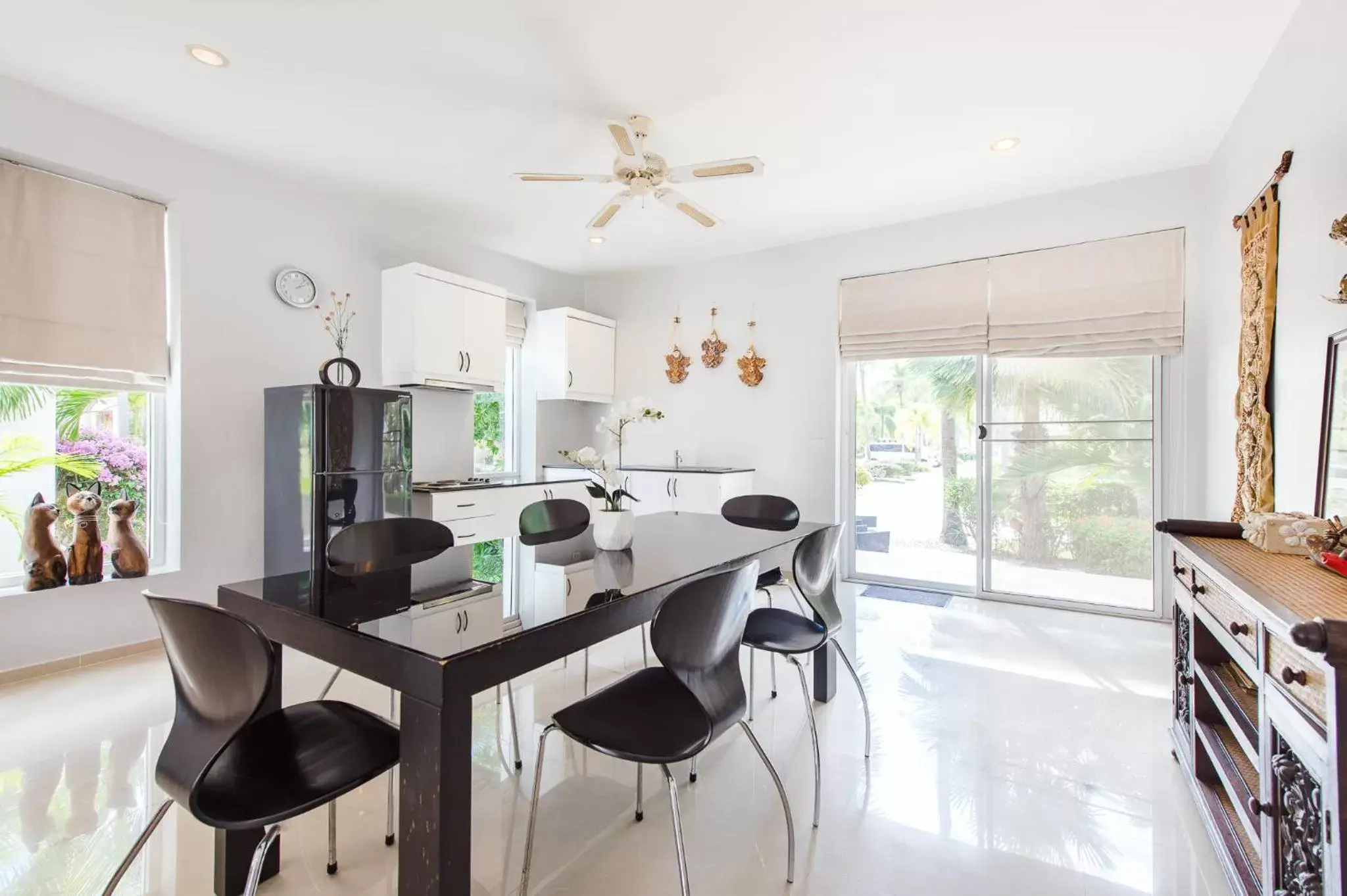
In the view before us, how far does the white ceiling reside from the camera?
2287 mm

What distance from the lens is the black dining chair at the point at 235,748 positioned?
108 centimetres

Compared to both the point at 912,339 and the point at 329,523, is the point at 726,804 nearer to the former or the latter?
the point at 329,523

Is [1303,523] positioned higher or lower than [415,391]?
lower

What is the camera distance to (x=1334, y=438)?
1.88 m

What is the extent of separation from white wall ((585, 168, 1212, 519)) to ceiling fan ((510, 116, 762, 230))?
1.93 meters

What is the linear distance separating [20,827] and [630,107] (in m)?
3.42

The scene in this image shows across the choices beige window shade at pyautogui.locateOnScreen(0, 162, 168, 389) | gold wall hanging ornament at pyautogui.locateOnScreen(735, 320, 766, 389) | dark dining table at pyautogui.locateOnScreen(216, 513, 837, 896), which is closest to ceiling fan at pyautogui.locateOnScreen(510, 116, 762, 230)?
dark dining table at pyautogui.locateOnScreen(216, 513, 837, 896)

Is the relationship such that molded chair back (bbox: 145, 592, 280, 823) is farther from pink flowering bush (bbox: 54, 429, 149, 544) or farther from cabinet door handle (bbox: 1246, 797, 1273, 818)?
pink flowering bush (bbox: 54, 429, 149, 544)

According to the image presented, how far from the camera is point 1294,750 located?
3.74 feet

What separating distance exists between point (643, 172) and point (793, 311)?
2.38 m

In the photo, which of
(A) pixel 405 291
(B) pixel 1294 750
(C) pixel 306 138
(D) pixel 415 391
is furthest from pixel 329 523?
(B) pixel 1294 750

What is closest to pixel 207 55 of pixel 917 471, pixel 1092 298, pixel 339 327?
pixel 339 327

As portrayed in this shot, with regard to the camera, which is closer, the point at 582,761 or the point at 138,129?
the point at 582,761

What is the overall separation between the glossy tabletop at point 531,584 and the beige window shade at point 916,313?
258 cm
